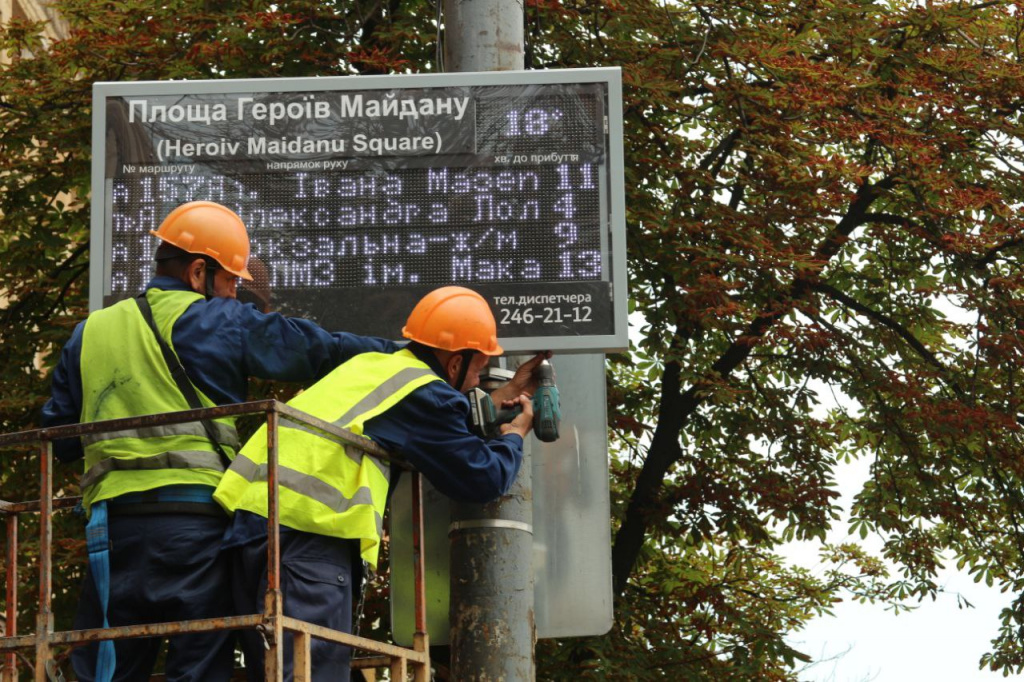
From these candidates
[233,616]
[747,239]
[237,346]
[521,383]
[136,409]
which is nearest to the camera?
[233,616]

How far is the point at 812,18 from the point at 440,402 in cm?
856

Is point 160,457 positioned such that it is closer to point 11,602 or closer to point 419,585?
point 419,585

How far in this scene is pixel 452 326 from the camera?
22.0 ft

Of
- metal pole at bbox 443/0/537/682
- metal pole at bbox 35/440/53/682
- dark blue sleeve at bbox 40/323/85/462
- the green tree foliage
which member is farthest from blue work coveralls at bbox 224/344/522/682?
the green tree foliage

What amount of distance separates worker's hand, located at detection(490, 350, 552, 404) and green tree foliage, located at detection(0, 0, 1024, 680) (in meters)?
5.29

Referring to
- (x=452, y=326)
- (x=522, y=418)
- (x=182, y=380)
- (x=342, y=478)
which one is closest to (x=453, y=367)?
(x=452, y=326)

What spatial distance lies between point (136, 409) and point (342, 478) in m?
0.76

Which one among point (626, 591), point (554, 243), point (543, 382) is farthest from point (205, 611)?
point (626, 591)

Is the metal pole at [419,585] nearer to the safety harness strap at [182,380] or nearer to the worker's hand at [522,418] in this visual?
the worker's hand at [522,418]

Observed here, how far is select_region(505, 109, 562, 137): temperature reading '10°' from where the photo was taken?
7.71 m

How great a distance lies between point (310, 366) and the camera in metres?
6.43

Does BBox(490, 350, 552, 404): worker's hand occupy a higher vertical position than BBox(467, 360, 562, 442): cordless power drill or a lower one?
higher

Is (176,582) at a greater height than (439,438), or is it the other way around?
(439,438)

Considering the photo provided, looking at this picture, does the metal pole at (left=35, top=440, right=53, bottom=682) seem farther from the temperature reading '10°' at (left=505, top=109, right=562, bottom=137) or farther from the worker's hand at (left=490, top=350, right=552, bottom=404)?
the temperature reading '10°' at (left=505, top=109, right=562, bottom=137)
